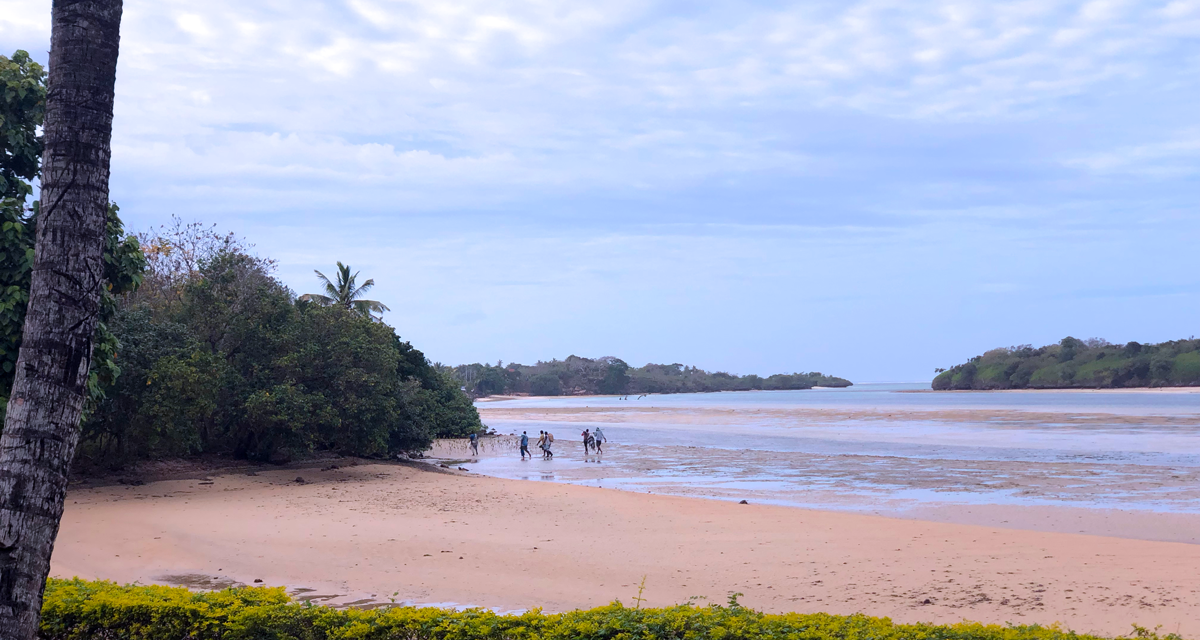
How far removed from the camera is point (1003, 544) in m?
12.8

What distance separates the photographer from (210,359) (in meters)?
19.5

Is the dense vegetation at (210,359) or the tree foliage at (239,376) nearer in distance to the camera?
the dense vegetation at (210,359)

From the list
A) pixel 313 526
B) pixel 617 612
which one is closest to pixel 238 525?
pixel 313 526

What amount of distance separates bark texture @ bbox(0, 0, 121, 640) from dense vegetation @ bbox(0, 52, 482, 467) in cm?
793

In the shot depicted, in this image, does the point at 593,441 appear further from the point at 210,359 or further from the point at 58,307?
the point at 58,307

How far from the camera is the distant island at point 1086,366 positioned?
Result: 343 feet

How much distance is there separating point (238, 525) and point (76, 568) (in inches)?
149

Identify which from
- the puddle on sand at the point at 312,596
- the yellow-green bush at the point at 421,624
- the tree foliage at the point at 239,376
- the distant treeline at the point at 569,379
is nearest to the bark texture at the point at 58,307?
the yellow-green bush at the point at 421,624

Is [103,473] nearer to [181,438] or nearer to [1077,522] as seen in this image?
[181,438]

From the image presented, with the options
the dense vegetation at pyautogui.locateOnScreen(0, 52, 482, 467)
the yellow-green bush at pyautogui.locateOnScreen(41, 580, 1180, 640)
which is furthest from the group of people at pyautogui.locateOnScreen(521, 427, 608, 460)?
the yellow-green bush at pyautogui.locateOnScreen(41, 580, 1180, 640)

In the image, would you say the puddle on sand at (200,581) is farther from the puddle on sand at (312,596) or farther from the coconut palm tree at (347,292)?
the coconut palm tree at (347,292)

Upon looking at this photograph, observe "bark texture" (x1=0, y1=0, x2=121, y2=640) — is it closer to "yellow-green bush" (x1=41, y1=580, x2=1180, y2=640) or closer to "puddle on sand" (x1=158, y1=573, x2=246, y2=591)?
"yellow-green bush" (x1=41, y1=580, x2=1180, y2=640)

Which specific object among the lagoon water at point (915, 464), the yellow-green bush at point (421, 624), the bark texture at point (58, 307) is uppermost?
the bark texture at point (58, 307)

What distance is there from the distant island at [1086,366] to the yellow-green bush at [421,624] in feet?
387
